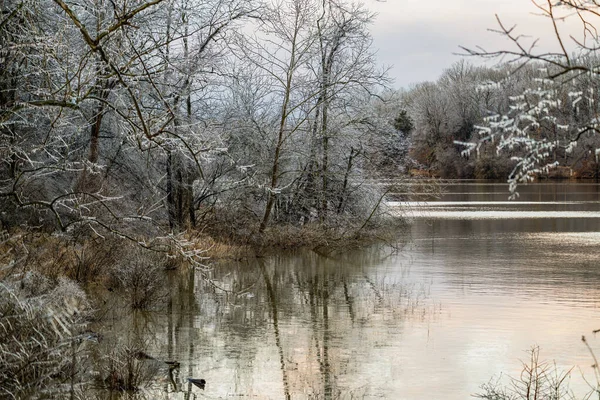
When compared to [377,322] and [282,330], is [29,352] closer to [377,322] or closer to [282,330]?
[282,330]

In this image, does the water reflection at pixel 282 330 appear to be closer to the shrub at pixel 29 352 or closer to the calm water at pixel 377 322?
the calm water at pixel 377 322

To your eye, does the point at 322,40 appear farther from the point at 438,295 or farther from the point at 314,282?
the point at 438,295

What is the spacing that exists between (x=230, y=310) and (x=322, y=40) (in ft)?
48.6

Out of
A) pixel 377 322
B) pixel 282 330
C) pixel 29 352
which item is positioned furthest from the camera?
pixel 377 322

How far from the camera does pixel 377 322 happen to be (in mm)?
16172

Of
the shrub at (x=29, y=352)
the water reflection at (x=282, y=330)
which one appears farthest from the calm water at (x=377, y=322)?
the shrub at (x=29, y=352)

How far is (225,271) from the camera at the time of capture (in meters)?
23.8

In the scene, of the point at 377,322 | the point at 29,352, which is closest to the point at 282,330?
the point at 377,322

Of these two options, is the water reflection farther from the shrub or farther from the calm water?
the shrub

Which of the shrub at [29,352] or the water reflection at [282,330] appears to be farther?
the water reflection at [282,330]

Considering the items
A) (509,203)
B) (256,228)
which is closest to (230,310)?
(256,228)

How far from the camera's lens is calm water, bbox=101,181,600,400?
11.7m

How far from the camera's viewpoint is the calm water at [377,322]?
11.7 metres

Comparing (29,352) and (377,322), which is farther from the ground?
(29,352)
